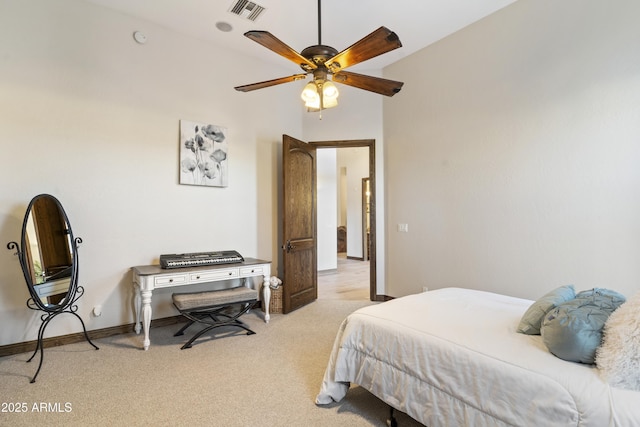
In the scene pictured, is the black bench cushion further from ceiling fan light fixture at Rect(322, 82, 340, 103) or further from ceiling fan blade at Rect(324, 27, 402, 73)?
ceiling fan blade at Rect(324, 27, 402, 73)

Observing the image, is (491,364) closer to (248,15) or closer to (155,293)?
(155,293)

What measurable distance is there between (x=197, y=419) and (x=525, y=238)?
10.4ft

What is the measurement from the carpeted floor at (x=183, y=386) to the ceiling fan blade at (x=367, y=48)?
7.57 feet

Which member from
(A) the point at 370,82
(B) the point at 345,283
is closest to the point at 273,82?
(A) the point at 370,82

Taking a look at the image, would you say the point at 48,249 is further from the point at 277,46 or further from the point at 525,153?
the point at 525,153

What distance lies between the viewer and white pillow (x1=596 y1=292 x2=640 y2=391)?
45.1 inches

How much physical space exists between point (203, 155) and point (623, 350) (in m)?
3.87

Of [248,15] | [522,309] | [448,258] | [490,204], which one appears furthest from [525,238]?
[248,15]

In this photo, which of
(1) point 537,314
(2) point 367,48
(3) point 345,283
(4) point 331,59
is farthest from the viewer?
(3) point 345,283

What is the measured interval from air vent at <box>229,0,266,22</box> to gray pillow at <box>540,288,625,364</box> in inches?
140

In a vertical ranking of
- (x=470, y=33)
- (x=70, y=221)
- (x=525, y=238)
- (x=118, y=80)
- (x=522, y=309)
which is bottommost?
(x=522, y=309)

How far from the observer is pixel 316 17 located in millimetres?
3426

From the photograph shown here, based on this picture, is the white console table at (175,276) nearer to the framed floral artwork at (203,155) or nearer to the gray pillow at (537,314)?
the framed floral artwork at (203,155)

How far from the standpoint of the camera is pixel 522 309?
207 centimetres
